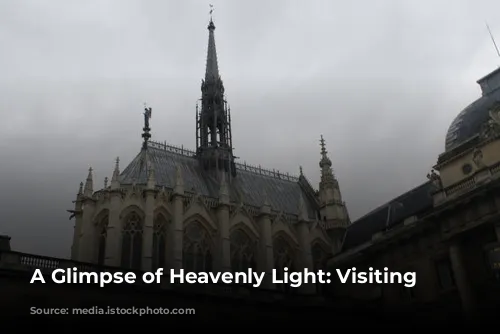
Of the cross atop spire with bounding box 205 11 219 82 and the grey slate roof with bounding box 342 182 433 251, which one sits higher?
the cross atop spire with bounding box 205 11 219 82

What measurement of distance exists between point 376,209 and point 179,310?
2047 cm

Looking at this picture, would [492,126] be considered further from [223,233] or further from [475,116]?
[223,233]

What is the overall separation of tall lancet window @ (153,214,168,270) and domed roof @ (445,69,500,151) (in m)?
18.8

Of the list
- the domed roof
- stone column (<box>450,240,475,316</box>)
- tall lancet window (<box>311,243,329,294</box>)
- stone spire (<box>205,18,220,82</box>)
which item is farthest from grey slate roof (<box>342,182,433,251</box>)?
stone spire (<box>205,18,220,82</box>)

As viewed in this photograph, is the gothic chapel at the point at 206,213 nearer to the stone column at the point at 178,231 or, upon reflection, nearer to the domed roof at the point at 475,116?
the stone column at the point at 178,231

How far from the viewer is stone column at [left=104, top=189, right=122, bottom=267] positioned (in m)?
32.1

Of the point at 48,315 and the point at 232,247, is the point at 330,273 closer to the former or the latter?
the point at 232,247

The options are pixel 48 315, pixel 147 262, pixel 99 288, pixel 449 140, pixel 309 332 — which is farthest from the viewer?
pixel 449 140

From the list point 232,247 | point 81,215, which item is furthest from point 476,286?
point 81,215

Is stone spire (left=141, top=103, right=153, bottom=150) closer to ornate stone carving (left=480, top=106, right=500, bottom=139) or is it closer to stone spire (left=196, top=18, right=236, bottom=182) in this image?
stone spire (left=196, top=18, right=236, bottom=182)

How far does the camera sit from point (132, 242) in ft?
111

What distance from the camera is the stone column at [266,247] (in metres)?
36.8

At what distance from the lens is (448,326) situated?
94.8ft

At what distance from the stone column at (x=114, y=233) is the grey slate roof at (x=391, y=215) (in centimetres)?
1642
